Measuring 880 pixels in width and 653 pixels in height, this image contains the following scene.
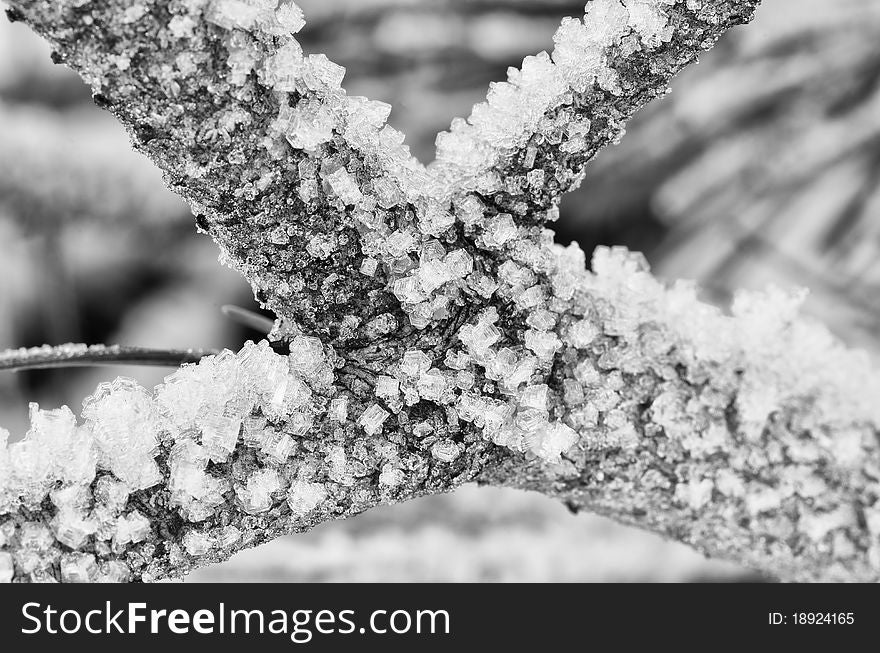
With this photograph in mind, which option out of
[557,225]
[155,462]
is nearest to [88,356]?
[155,462]

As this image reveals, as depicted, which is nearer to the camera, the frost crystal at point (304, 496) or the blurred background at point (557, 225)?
the frost crystal at point (304, 496)

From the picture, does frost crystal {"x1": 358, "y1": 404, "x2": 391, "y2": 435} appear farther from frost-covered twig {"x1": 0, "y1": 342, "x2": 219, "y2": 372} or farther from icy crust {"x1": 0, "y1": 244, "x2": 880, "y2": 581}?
frost-covered twig {"x1": 0, "y1": 342, "x2": 219, "y2": 372}

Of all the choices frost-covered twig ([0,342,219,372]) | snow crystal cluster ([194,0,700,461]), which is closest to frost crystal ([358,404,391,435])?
snow crystal cluster ([194,0,700,461])

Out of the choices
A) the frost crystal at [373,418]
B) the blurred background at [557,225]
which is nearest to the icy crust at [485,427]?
the frost crystal at [373,418]

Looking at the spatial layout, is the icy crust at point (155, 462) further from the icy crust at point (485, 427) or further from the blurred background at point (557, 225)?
the blurred background at point (557, 225)

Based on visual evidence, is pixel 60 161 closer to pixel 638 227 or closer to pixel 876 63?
pixel 638 227

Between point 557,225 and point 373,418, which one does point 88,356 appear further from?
point 557,225
